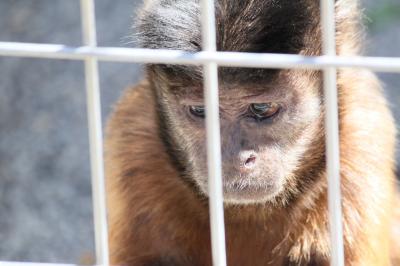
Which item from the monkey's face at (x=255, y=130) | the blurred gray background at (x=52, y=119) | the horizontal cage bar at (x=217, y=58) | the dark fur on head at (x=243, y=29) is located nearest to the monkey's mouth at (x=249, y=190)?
the monkey's face at (x=255, y=130)

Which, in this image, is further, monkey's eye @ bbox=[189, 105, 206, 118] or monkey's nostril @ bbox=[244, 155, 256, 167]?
monkey's eye @ bbox=[189, 105, 206, 118]

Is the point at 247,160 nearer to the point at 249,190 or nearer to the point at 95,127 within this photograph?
the point at 249,190

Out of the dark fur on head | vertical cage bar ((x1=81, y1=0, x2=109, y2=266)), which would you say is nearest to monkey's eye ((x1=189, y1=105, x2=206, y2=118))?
the dark fur on head

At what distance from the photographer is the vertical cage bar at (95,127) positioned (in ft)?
8.08

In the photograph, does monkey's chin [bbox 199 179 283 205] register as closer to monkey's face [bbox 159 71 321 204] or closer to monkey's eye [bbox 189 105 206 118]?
monkey's face [bbox 159 71 321 204]

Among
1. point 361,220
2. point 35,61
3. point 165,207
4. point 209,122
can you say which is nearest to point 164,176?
point 165,207

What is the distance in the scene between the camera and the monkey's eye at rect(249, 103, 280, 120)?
11.0 ft

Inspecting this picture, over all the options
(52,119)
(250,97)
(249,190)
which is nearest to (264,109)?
(250,97)

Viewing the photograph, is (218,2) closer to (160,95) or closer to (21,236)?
(160,95)

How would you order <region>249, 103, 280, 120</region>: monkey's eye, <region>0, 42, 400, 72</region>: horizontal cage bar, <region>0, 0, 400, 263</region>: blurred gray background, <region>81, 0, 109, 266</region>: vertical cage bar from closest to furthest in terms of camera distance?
1. <region>0, 42, 400, 72</region>: horizontal cage bar
2. <region>81, 0, 109, 266</region>: vertical cage bar
3. <region>249, 103, 280, 120</region>: monkey's eye
4. <region>0, 0, 400, 263</region>: blurred gray background

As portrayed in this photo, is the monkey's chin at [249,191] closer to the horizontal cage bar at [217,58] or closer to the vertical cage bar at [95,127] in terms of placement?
the vertical cage bar at [95,127]

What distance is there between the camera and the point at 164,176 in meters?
3.74

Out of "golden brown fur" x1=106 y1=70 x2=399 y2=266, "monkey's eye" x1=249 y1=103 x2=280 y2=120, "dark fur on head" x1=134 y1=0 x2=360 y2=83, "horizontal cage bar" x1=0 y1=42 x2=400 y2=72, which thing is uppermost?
"dark fur on head" x1=134 y1=0 x2=360 y2=83

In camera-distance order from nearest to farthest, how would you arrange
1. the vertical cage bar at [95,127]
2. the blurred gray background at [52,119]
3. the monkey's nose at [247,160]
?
the vertical cage bar at [95,127], the monkey's nose at [247,160], the blurred gray background at [52,119]
